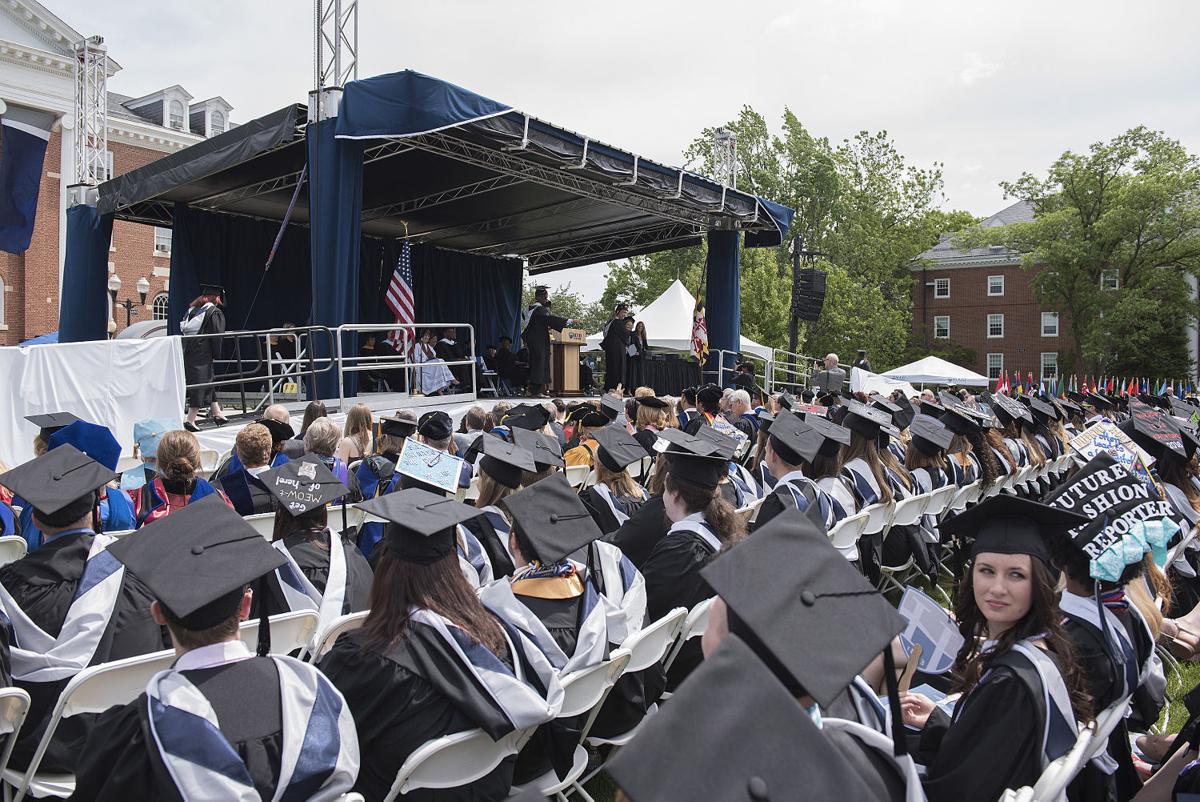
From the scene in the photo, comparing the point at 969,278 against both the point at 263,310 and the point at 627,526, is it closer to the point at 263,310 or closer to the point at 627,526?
the point at 263,310

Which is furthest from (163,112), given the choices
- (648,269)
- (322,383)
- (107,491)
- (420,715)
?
(420,715)

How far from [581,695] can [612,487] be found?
81.5 inches

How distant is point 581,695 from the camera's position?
2492 mm

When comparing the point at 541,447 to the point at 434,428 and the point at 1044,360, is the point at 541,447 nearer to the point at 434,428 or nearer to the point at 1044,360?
the point at 434,428

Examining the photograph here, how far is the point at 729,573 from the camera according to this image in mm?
1561

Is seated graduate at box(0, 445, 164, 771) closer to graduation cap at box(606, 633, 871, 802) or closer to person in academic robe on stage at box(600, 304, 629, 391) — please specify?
graduation cap at box(606, 633, 871, 802)

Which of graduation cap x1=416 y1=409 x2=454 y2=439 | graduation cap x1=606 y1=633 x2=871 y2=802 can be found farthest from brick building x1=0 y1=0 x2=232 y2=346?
graduation cap x1=606 y1=633 x2=871 y2=802

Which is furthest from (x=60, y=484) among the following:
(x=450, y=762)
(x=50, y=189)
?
(x=50, y=189)

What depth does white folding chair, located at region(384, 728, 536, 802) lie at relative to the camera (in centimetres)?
202

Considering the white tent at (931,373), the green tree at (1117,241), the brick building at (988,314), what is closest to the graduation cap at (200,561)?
the white tent at (931,373)

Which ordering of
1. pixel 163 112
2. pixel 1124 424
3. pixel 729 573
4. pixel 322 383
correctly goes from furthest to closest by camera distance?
pixel 163 112 < pixel 322 383 < pixel 1124 424 < pixel 729 573

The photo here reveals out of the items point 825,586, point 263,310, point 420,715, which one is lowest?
point 420,715

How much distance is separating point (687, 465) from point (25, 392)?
22.5 ft

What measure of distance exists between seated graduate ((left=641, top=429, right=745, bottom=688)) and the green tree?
112 feet
